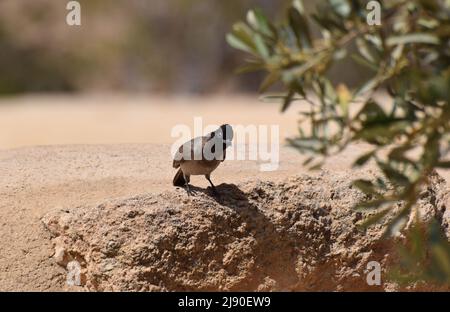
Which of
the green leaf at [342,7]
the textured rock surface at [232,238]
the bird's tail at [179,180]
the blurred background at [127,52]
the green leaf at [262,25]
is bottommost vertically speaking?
the textured rock surface at [232,238]

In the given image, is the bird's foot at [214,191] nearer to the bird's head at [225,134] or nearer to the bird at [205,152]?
the bird at [205,152]

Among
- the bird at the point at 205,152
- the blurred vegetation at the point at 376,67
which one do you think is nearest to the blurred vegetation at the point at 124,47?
the bird at the point at 205,152

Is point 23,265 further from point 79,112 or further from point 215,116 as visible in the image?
point 79,112

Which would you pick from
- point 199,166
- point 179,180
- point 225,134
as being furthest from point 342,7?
point 179,180

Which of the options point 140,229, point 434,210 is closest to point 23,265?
point 140,229

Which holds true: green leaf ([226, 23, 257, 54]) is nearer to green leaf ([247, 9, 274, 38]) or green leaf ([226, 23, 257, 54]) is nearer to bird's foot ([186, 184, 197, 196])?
green leaf ([247, 9, 274, 38])

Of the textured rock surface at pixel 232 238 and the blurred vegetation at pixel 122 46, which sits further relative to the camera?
the blurred vegetation at pixel 122 46
